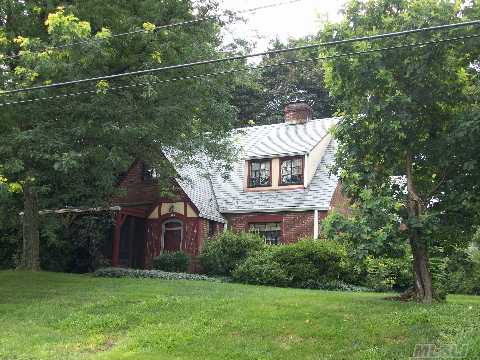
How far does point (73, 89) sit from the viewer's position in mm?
15250

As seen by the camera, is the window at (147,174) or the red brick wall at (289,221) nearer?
the red brick wall at (289,221)

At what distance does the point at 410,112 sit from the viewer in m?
12.5

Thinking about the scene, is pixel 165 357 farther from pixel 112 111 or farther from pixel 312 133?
pixel 312 133

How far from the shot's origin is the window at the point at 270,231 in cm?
2575

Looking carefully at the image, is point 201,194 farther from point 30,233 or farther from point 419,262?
point 419,262

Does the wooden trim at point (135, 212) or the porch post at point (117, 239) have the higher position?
the wooden trim at point (135, 212)

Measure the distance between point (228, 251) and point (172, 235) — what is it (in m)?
4.22

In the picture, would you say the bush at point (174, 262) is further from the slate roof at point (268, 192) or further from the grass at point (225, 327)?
the grass at point (225, 327)

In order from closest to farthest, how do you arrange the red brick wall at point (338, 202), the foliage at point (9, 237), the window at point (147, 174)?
the foliage at point (9, 237), the red brick wall at point (338, 202), the window at point (147, 174)

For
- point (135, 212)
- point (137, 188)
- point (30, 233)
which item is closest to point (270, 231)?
point (135, 212)

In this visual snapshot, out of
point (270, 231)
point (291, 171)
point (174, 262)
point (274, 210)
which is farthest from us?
point (291, 171)

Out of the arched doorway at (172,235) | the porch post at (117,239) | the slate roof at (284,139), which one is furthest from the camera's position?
the slate roof at (284,139)

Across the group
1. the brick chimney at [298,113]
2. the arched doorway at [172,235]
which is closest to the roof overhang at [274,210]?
the arched doorway at [172,235]

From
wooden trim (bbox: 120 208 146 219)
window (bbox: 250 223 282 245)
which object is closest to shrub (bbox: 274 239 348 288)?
window (bbox: 250 223 282 245)
